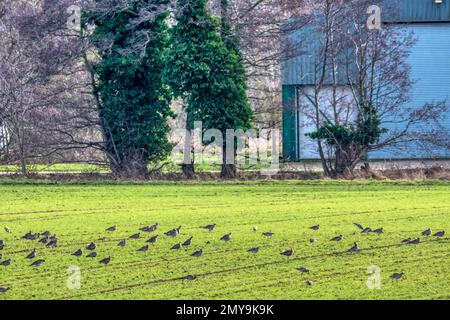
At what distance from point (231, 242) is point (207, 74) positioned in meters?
13.9

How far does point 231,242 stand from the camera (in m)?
14.9

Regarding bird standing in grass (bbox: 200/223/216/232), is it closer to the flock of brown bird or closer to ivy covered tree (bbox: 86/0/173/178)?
the flock of brown bird

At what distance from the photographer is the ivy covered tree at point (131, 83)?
95.3ft

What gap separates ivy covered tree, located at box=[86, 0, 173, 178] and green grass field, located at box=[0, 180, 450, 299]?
4.49 metres

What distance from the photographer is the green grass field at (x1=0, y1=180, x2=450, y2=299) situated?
11383mm

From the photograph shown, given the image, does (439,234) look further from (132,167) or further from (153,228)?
(132,167)

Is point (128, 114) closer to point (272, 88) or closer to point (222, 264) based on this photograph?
point (272, 88)

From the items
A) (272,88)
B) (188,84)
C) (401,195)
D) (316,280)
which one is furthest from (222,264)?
(272,88)

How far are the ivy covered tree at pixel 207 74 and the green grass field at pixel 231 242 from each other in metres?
4.19

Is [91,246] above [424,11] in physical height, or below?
below

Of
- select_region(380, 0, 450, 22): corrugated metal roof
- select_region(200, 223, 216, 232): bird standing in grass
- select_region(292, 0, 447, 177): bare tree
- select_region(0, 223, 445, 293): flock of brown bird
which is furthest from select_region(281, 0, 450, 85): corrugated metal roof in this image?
select_region(0, 223, 445, 293): flock of brown bird

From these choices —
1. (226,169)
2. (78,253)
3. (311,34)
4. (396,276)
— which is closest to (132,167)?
(226,169)
